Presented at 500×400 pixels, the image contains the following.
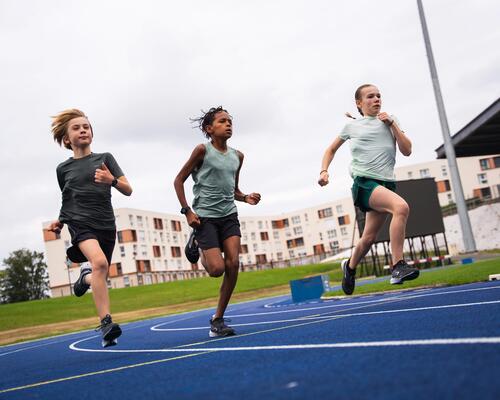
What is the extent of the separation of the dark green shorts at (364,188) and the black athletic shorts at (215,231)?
4.54ft

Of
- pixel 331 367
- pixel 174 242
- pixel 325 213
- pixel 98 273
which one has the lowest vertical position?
pixel 331 367

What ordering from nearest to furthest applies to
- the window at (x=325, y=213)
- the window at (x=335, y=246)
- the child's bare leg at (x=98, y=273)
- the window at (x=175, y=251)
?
the child's bare leg at (x=98, y=273) → the window at (x=175, y=251) → the window at (x=335, y=246) → the window at (x=325, y=213)

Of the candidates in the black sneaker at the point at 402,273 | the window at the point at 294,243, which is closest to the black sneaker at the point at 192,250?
the black sneaker at the point at 402,273

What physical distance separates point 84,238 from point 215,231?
1305 mm

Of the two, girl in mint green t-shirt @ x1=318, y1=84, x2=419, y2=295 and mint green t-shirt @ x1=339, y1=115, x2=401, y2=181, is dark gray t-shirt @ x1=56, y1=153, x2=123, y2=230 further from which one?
mint green t-shirt @ x1=339, y1=115, x2=401, y2=181

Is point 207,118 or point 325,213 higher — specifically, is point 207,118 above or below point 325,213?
below

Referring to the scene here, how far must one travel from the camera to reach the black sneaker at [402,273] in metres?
5.57

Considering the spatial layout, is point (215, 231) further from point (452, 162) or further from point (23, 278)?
point (23, 278)

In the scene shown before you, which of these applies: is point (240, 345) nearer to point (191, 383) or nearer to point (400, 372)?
point (191, 383)

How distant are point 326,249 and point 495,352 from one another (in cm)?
11172

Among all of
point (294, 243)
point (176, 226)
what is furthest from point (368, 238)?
point (294, 243)

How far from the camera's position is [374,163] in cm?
608

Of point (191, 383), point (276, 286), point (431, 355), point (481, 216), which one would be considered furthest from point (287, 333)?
point (481, 216)

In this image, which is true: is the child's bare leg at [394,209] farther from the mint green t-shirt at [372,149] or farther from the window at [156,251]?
the window at [156,251]
